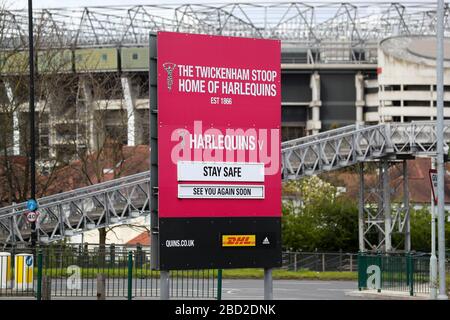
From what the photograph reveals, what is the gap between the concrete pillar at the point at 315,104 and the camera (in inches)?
5556

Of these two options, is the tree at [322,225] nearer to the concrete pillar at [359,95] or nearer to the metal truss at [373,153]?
the metal truss at [373,153]

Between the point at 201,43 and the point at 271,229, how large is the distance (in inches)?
133

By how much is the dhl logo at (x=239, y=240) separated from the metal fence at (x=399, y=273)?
54.7 feet

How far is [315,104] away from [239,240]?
124m

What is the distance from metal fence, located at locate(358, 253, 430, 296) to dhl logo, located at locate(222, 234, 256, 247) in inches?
656

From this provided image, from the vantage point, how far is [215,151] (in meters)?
18.3

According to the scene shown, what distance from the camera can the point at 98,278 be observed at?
2852cm

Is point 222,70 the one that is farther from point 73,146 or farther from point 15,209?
point 73,146

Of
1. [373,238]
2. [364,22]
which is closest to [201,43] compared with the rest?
[373,238]

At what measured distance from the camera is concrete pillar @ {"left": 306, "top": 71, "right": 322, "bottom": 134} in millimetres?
141125

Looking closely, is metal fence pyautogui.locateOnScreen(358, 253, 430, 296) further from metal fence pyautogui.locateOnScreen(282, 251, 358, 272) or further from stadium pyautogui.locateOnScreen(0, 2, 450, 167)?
stadium pyautogui.locateOnScreen(0, 2, 450, 167)

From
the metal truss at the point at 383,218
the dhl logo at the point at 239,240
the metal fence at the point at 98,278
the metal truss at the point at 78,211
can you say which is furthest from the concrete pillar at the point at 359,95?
the dhl logo at the point at 239,240

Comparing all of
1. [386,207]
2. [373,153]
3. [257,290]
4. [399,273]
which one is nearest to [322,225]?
[386,207]

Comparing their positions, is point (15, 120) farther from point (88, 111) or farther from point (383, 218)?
point (383, 218)
